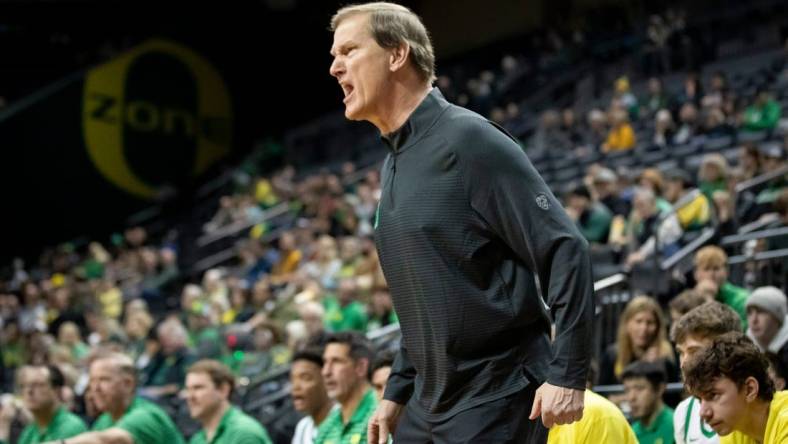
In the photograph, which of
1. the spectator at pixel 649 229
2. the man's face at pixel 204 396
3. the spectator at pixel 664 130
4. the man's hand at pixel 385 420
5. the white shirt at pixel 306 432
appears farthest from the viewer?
the spectator at pixel 664 130

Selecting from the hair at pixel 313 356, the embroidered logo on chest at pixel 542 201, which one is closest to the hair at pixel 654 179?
the hair at pixel 313 356

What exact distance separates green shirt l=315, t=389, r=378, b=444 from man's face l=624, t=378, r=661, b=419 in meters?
1.13

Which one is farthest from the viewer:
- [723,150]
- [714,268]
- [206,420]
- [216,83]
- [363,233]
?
[216,83]

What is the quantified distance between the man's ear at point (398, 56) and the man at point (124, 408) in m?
3.53

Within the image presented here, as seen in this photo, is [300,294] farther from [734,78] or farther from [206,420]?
[734,78]

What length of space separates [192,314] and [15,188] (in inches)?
413

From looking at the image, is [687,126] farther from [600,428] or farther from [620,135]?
[600,428]

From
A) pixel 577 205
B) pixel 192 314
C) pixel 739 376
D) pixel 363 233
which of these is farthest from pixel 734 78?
pixel 739 376

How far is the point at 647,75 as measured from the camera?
17156mm

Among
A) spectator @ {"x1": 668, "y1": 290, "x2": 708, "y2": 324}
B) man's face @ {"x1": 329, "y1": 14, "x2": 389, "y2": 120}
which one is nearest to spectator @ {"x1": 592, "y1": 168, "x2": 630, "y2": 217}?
spectator @ {"x1": 668, "y1": 290, "x2": 708, "y2": 324}

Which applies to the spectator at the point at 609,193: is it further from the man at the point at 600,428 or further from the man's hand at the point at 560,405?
the man's hand at the point at 560,405

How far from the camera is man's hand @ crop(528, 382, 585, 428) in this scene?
2.43 meters

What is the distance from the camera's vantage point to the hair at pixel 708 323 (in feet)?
13.3

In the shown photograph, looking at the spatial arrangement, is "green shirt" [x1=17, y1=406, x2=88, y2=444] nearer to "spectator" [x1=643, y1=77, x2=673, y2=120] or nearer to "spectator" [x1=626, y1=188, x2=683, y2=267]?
"spectator" [x1=626, y1=188, x2=683, y2=267]
